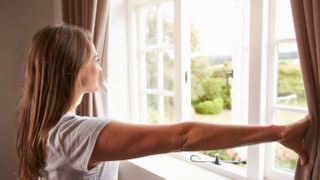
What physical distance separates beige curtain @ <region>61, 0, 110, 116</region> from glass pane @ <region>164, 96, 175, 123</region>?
0.44 meters

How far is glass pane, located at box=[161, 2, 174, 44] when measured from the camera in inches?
68.1

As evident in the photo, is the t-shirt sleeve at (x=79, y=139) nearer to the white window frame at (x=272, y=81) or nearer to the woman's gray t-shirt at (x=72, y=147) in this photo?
the woman's gray t-shirt at (x=72, y=147)

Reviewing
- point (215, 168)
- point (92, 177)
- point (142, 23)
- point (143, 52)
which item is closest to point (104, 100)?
point (143, 52)

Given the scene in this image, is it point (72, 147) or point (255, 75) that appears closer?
point (72, 147)

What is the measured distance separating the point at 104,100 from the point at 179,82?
51 centimetres

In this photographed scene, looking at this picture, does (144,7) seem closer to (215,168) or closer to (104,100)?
(104,100)

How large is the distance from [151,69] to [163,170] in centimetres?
73

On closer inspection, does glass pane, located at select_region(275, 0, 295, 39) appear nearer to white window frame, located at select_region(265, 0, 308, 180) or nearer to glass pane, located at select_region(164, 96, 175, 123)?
white window frame, located at select_region(265, 0, 308, 180)

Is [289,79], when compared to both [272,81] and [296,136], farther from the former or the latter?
[296,136]

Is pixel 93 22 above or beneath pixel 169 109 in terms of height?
above

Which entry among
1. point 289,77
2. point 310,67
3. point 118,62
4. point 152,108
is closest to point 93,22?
point 118,62

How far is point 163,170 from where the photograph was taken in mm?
1520

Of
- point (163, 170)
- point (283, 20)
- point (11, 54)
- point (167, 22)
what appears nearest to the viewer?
point (283, 20)

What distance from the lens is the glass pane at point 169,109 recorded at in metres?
1.82
